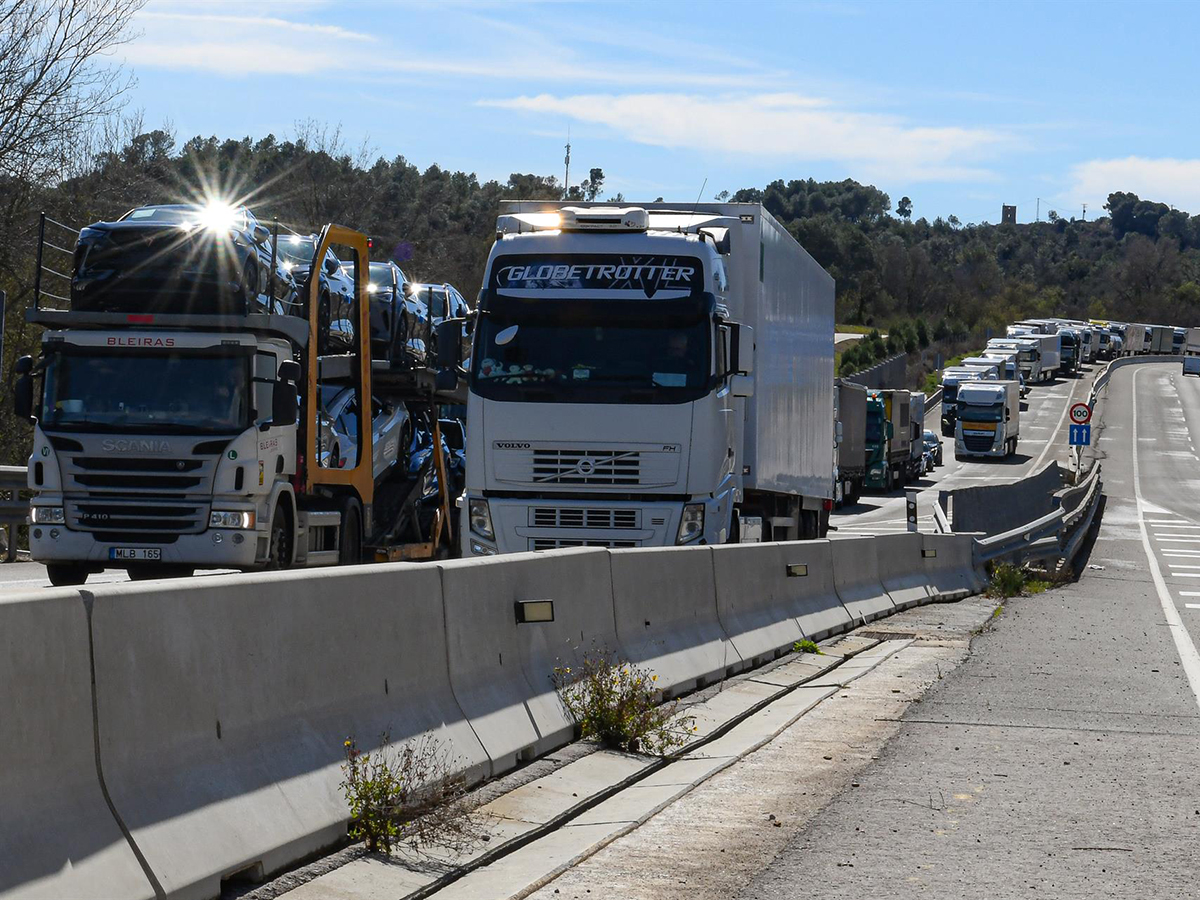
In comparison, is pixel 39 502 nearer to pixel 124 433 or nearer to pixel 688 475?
pixel 124 433

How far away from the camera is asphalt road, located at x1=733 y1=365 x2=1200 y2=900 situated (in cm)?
589

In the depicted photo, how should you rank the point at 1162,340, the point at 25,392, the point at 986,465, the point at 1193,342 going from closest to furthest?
the point at 25,392, the point at 986,465, the point at 1193,342, the point at 1162,340

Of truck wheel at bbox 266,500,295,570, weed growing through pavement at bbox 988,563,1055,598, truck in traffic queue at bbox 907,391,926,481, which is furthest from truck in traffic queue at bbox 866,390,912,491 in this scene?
truck wheel at bbox 266,500,295,570

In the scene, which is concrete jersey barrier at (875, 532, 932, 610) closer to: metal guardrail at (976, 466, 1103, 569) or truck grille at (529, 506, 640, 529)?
metal guardrail at (976, 466, 1103, 569)

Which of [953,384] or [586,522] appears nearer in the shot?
[586,522]

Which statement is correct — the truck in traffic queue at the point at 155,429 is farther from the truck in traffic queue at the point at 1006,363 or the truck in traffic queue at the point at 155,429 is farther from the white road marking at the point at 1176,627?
the truck in traffic queue at the point at 1006,363

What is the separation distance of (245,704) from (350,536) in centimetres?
1333

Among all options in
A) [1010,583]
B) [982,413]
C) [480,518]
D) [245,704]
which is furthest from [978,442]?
[245,704]

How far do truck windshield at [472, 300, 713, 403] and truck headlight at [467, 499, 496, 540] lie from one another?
105cm

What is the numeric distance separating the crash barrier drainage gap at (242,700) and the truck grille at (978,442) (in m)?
75.1

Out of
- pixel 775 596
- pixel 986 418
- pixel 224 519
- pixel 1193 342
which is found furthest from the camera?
pixel 1193 342

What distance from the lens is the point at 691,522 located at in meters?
14.9

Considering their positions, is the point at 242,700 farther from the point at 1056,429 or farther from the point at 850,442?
the point at 1056,429

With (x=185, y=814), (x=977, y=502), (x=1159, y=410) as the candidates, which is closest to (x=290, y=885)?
(x=185, y=814)
